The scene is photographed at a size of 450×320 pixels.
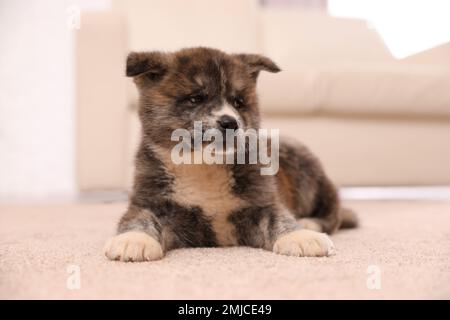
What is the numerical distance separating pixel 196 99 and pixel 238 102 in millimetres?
153

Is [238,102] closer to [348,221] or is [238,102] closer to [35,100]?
[348,221]

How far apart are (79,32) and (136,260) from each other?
6.89 feet

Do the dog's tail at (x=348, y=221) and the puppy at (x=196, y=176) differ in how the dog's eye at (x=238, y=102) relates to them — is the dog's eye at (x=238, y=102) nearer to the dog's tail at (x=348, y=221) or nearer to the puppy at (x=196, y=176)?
the puppy at (x=196, y=176)

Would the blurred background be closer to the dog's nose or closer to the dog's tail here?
the dog's tail

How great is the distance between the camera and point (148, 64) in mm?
1506

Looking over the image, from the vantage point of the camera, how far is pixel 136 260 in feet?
3.96

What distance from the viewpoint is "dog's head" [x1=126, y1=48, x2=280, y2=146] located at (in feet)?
4.84

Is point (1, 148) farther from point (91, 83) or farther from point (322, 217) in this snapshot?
point (322, 217)

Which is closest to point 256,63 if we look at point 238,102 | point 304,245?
point 238,102

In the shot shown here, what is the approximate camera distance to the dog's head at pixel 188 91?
148 cm

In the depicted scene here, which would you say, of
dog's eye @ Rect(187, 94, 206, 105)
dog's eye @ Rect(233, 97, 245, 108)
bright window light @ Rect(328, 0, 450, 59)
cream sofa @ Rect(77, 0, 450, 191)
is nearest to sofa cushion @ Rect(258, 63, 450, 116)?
cream sofa @ Rect(77, 0, 450, 191)

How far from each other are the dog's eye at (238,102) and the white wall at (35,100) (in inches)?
118
